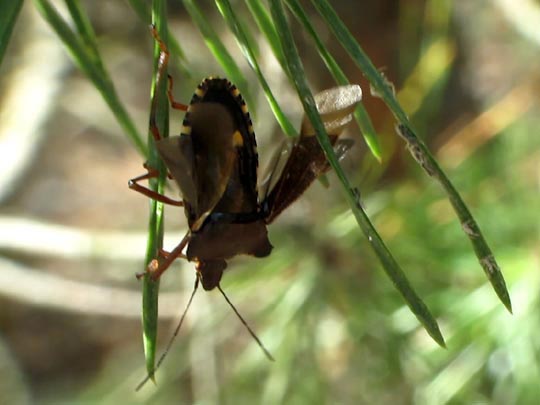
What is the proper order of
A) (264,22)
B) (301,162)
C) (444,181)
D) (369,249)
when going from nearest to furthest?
(444,181)
(264,22)
(301,162)
(369,249)

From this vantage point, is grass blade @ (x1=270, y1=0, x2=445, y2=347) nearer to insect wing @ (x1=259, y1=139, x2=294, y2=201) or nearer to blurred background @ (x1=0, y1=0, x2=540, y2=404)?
insect wing @ (x1=259, y1=139, x2=294, y2=201)

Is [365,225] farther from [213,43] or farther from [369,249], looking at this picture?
[369,249]

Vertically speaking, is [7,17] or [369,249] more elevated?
[7,17]

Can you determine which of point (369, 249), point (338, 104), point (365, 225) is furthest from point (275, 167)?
point (369, 249)

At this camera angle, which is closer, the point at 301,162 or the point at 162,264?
the point at 162,264

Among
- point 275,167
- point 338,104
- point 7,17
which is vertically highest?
point 7,17

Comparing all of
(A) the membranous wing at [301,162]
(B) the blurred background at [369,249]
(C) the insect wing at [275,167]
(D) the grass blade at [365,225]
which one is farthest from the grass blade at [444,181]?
(B) the blurred background at [369,249]

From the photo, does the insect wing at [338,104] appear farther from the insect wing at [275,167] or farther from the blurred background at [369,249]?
the blurred background at [369,249]
